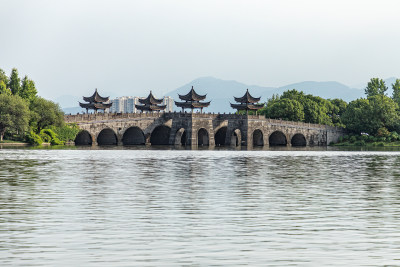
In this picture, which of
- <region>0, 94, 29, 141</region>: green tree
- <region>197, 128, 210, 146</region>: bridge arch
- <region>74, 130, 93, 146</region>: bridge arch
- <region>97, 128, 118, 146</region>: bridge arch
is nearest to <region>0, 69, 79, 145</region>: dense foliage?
<region>0, 94, 29, 141</region>: green tree

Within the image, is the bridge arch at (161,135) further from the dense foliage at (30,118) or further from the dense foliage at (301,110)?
the dense foliage at (301,110)

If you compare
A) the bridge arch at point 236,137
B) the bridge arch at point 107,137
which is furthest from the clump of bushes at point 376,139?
the bridge arch at point 107,137

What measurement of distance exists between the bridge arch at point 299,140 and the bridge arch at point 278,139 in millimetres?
3364

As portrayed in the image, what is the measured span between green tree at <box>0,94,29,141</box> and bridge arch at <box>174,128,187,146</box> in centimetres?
3118

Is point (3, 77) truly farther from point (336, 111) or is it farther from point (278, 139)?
point (336, 111)

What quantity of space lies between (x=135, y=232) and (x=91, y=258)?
2732mm

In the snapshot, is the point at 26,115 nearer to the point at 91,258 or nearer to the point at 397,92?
the point at 91,258

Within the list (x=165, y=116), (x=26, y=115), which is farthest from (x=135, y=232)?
(x=165, y=116)

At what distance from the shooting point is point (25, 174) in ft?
102

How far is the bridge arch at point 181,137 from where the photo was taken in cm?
10790

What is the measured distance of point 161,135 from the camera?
113812 mm

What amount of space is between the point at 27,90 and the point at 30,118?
1392 centimetres

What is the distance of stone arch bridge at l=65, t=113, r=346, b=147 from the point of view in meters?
103

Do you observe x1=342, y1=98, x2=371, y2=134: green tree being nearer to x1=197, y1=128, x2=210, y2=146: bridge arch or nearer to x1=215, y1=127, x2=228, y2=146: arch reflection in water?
x1=215, y1=127, x2=228, y2=146: arch reflection in water
